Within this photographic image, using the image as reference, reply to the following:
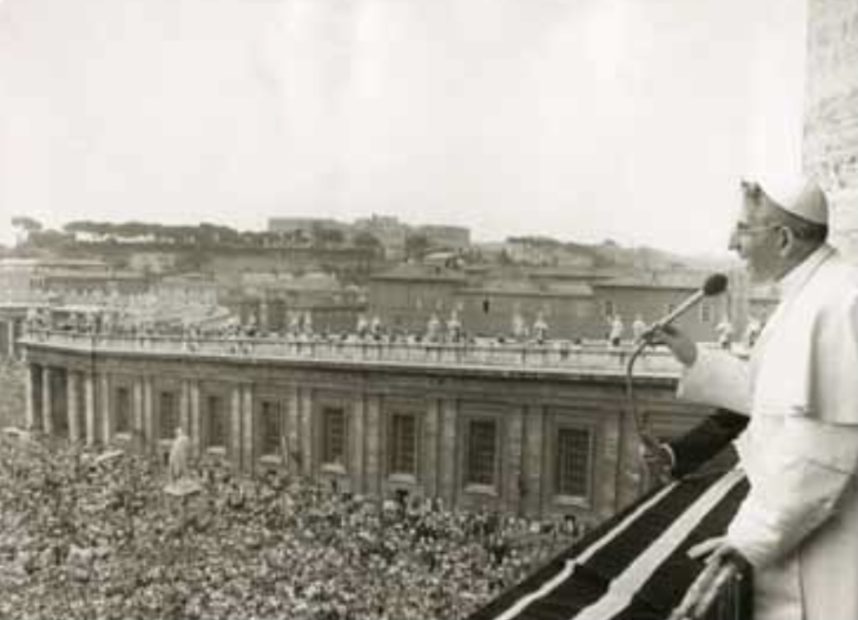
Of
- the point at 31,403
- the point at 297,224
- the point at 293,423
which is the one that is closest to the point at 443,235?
the point at 297,224

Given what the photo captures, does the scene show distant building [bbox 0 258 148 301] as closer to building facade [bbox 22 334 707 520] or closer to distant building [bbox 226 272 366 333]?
building facade [bbox 22 334 707 520]

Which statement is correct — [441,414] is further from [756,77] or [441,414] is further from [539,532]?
[756,77]

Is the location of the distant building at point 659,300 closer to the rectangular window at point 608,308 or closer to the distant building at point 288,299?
the rectangular window at point 608,308

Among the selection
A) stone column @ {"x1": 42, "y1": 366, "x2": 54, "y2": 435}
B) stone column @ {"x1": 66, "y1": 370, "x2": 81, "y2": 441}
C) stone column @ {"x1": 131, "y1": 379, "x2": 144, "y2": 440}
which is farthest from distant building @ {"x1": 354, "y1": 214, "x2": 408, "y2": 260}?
stone column @ {"x1": 42, "y1": 366, "x2": 54, "y2": 435}

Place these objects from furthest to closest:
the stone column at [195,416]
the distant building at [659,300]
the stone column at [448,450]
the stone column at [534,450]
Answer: the stone column at [534,450] < the stone column at [448,450] < the stone column at [195,416] < the distant building at [659,300]

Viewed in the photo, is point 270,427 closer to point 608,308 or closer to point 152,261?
point 152,261

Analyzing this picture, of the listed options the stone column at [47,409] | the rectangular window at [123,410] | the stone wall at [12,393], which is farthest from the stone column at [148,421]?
the stone wall at [12,393]
